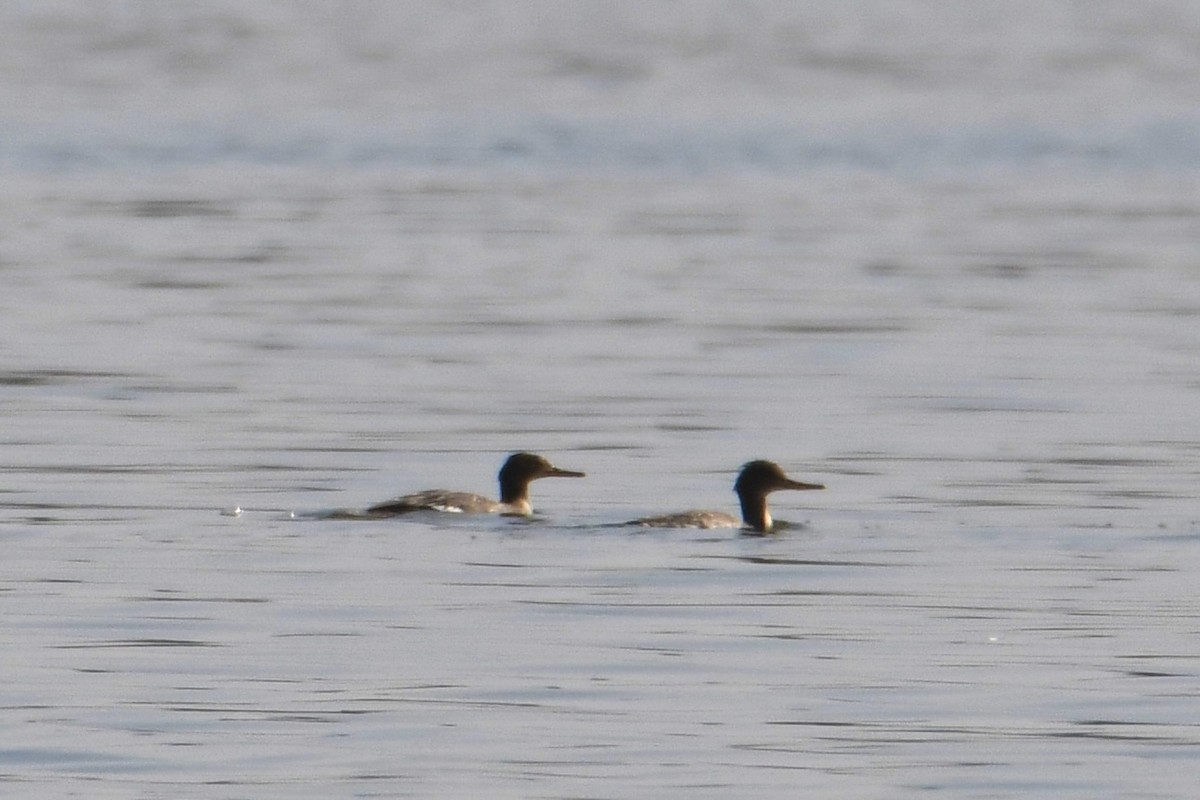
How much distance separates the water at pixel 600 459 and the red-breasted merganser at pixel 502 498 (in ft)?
0.51

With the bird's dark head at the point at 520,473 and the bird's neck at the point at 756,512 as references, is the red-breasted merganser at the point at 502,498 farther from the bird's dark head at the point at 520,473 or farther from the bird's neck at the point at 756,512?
the bird's neck at the point at 756,512

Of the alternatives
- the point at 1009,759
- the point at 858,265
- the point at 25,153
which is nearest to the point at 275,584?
the point at 1009,759

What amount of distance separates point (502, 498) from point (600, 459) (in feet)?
6.54

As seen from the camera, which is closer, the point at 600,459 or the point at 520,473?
the point at 520,473

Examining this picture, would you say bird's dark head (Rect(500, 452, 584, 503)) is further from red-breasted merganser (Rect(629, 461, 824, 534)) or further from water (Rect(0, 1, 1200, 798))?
red-breasted merganser (Rect(629, 461, 824, 534))

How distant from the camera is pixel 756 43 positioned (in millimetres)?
73750

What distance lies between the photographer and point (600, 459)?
19.7 metres

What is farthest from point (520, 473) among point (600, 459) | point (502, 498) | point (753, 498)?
point (600, 459)

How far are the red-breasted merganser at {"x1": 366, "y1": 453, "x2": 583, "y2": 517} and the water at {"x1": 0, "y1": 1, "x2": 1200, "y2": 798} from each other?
16cm

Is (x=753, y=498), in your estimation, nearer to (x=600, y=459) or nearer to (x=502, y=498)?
(x=502, y=498)

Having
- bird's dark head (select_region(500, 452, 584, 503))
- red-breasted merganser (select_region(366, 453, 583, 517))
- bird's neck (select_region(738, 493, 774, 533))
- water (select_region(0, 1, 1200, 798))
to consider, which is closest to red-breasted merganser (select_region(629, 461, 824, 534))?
bird's neck (select_region(738, 493, 774, 533))

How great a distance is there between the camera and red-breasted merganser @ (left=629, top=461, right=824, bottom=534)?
16.7 meters

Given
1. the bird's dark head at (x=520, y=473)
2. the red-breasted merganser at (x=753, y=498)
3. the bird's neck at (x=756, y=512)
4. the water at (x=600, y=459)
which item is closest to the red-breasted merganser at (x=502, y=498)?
the bird's dark head at (x=520, y=473)

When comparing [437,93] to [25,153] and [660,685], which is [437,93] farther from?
[660,685]
